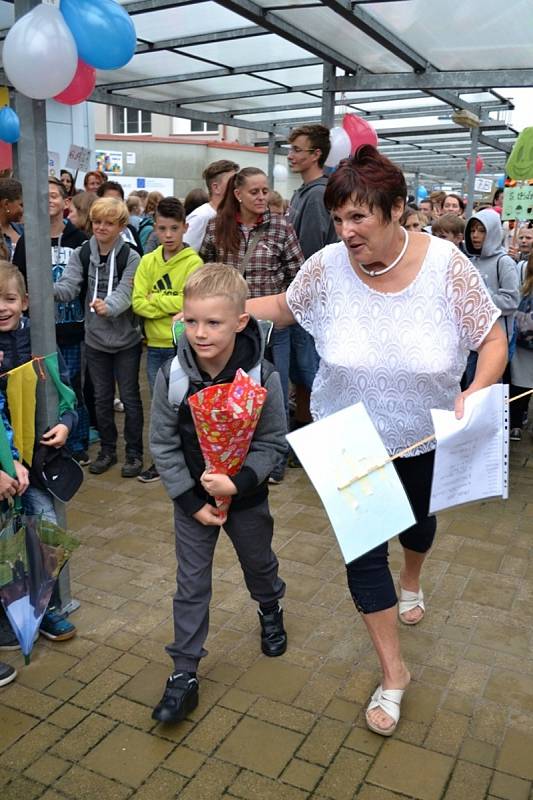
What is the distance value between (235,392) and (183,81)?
291 inches

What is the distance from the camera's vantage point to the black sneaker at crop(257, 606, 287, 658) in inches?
122

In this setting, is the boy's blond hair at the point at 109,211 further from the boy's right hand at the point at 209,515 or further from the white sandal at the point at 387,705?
the white sandal at the point at 387,705

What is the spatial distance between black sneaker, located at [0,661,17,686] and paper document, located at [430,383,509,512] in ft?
5.86

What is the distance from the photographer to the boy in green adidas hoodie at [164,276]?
4875 mm

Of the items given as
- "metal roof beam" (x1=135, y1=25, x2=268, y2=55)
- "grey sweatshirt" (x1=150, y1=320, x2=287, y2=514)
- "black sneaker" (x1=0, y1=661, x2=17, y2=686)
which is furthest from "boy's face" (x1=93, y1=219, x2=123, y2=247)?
"black sneaker" (x1=0, y1=661, x2=17, y2=686)

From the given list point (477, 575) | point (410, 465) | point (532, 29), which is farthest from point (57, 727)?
point (532, 29)

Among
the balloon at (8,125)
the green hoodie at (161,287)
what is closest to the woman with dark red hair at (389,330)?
the green hoodie at (161,287)

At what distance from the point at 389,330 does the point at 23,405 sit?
1.46 metres

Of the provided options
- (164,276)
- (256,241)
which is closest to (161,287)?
(164,276)

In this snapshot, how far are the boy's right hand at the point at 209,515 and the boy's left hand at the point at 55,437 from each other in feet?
2.38

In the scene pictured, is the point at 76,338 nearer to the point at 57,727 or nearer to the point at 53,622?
the point at 53,622

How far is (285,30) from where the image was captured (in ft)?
19.4

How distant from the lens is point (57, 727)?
264cm

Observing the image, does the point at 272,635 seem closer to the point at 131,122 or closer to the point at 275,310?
the point at 275,310
